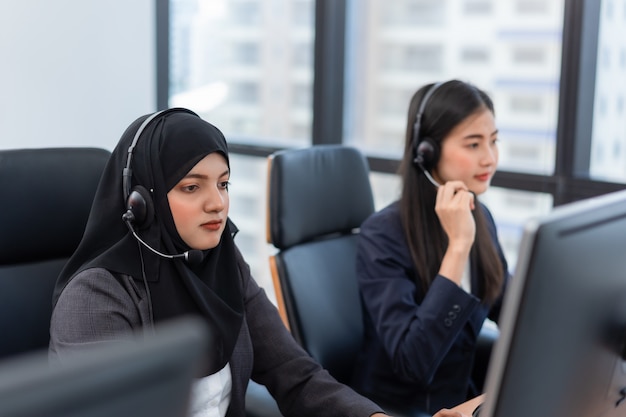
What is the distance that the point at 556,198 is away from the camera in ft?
8.36

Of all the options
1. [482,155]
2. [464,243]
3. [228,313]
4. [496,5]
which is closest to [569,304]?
[228,313]

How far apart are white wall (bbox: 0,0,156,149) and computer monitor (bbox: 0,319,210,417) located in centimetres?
293

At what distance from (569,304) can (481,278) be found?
107cm

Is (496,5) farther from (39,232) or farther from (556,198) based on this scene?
(39,232)

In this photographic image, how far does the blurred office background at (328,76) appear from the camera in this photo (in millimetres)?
2547

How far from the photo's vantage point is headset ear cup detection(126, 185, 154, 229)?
1422 mm

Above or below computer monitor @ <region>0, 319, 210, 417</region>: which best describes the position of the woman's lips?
below

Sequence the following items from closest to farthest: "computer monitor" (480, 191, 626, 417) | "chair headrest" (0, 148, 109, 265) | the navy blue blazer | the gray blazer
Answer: "computer monitor" (480, 191, 626, 417) < the gray blazer < "chair headrest" (0, 148, 109, 265) < the navy blue blazer

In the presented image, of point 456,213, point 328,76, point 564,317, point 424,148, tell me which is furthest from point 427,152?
point 328,76

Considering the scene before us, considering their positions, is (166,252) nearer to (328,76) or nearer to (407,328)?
(407,328)

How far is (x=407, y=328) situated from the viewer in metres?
1.73

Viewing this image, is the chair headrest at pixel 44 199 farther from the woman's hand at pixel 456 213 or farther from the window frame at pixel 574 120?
the window frame at pixel 574 120

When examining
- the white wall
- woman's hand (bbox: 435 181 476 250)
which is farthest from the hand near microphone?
the white wall

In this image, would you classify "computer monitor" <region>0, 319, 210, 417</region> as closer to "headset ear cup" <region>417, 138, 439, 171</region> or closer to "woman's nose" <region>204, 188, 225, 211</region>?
"woman's nose" <region>204, 188, 225, 211</region>
